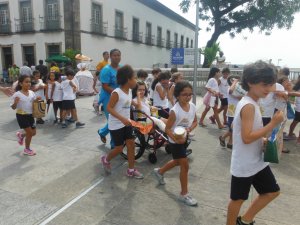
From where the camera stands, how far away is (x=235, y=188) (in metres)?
2.47

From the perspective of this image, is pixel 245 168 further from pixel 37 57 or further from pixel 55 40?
pixel 37 57

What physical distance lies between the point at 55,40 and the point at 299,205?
75.5 feet

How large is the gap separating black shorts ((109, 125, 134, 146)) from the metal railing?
21980 millimetres

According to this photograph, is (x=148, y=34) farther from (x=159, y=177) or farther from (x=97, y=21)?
(x=159, y=177)

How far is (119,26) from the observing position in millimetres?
28500

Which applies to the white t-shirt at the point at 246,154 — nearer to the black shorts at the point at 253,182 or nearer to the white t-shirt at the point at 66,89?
the black shorts at the point at 253,182

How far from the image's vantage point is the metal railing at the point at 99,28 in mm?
24484

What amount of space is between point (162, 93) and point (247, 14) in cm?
2290

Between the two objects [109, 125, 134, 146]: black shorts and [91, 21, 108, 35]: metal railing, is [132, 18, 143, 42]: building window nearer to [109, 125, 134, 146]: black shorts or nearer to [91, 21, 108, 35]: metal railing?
[91, 21, 108, 35]: metal railing

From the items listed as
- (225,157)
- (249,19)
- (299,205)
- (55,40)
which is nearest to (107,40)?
(55,40)

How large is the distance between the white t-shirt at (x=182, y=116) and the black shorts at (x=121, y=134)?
82 centimetres

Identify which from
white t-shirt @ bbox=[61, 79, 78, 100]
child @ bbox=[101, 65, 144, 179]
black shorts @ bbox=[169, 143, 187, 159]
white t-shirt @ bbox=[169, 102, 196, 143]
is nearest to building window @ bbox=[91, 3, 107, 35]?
white t-shirt @ bbox=[61, 79, 78, 100]

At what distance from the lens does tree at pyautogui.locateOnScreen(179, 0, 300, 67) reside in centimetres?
2420

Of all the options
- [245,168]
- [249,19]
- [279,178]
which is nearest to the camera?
[245,168]
